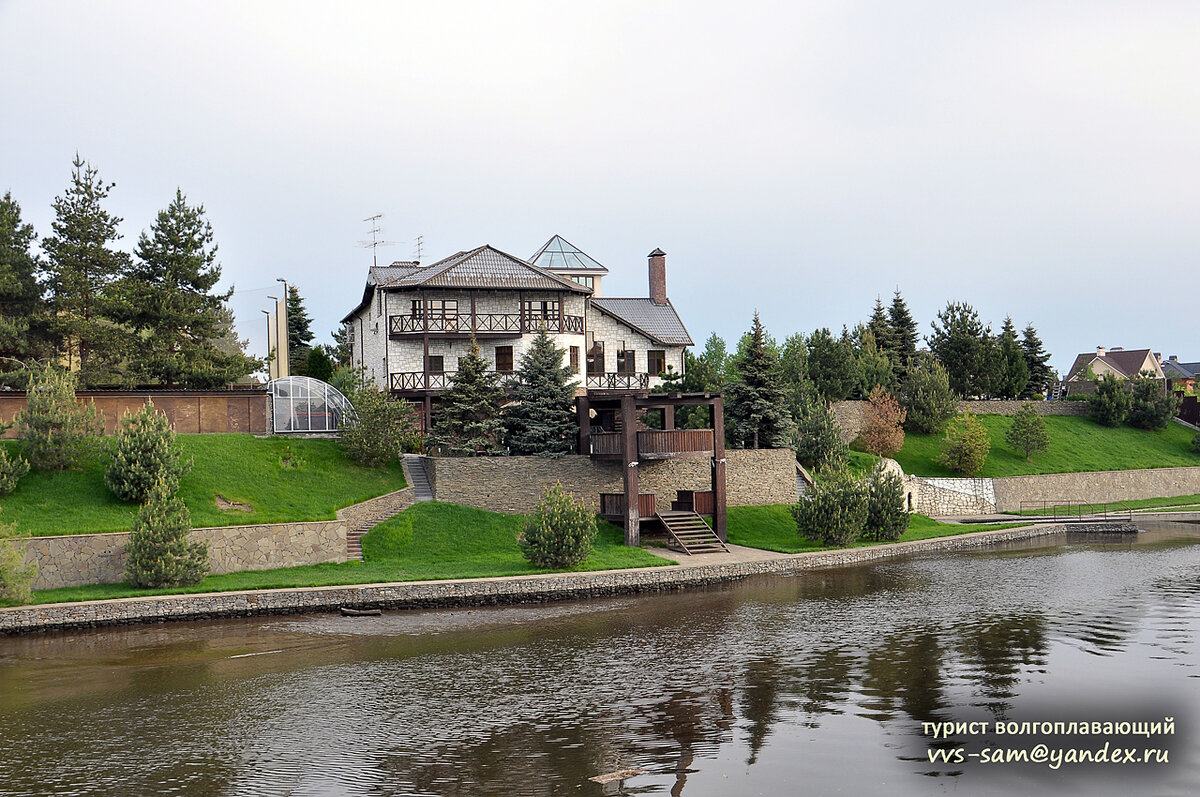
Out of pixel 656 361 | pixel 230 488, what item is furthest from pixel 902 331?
pixel 230 488

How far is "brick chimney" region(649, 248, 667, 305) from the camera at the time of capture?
60250 millimetres

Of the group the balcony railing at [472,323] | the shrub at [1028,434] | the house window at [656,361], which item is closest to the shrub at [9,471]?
the balcony railing at [472,323]

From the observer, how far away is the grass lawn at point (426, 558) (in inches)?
1088

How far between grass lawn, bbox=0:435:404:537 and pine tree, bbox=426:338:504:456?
2.69 meters

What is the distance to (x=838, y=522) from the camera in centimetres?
3609

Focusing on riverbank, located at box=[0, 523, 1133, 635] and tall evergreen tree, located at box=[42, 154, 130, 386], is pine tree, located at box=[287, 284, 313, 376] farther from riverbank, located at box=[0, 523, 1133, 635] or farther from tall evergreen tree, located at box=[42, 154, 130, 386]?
riverbank, located at box=[0, 523, 1133, 635]

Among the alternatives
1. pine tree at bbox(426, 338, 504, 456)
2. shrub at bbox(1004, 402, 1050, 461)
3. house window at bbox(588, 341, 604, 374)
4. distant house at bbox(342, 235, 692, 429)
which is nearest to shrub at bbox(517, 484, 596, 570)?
pine tree at bbox(426, 338, 504, 456)

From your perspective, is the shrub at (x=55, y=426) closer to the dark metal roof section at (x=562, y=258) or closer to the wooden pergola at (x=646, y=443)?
the wooden pergola at (x=646, y=443)

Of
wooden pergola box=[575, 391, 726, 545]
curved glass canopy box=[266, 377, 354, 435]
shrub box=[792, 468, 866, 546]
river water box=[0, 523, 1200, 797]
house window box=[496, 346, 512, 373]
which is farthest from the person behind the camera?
house window box=[496, 346, 512, 373]

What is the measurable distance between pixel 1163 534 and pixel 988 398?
2302cm

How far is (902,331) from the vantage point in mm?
67438

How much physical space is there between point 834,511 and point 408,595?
16.5 meters

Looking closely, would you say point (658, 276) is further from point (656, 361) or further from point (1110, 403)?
point (1110, 403)

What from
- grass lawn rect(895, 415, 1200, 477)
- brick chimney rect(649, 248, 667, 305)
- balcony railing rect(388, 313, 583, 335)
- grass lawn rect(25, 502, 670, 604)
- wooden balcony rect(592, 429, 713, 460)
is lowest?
grass lawn rect(25, 502, 670, 604)
